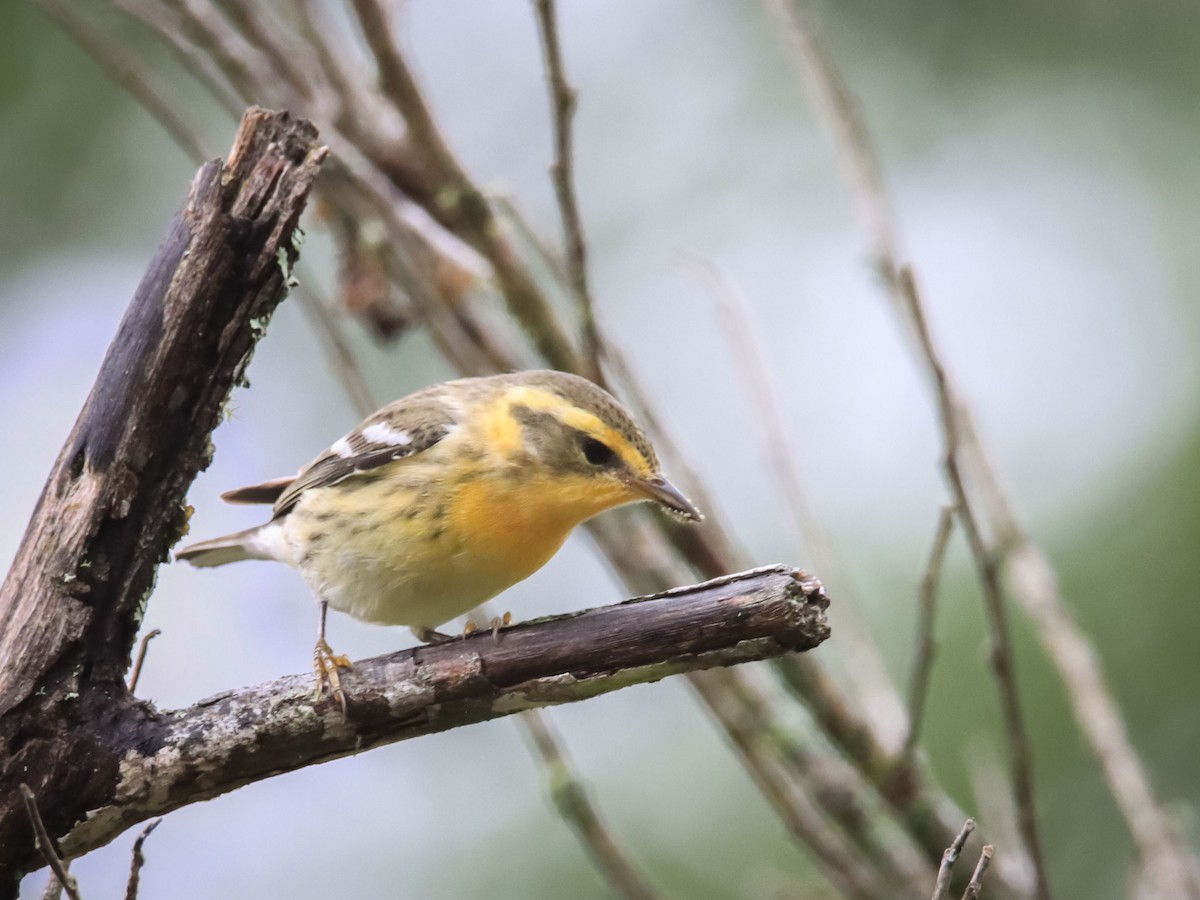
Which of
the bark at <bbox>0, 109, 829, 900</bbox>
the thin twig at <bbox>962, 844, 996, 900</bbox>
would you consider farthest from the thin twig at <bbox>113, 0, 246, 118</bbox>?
the thin twig at <bbox>962, 844, 996, 900</bbox>

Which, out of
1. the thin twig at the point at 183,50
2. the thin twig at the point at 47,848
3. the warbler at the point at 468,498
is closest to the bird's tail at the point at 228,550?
the warbler at the point at 468,498

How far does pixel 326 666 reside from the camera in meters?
2.88

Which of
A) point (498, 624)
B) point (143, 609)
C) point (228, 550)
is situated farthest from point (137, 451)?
point (228, 550)

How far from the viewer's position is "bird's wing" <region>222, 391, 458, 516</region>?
12.1 ft

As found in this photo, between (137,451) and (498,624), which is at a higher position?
(137,451)

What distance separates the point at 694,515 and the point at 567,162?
99cm

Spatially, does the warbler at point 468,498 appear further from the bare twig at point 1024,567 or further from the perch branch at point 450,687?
the bare twig at point 1024,567

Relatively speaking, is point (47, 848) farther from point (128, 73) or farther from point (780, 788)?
point (128, 73)

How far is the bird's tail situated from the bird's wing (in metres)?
0.12

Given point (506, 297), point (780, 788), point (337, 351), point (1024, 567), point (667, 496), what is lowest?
point (780, 788)

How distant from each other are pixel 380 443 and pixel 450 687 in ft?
4.51

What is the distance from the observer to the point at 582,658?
2506 millimetres

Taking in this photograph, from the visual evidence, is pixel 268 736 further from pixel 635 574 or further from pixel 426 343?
pixel 426 343

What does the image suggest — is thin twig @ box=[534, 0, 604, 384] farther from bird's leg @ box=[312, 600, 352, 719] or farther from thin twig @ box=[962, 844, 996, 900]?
thin twig @ box=[962, 844, 996, 900]
